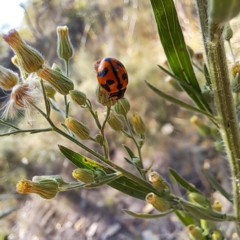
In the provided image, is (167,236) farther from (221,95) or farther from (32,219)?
(221,95)

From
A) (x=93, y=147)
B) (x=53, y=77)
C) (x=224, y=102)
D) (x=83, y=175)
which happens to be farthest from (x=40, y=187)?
(x=93, y=147)

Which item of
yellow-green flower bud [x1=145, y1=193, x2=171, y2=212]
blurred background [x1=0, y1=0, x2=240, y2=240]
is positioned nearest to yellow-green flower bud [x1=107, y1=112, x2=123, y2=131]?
yellow-green flower bud [x1=145, y1=193, x2=171, y2=212]

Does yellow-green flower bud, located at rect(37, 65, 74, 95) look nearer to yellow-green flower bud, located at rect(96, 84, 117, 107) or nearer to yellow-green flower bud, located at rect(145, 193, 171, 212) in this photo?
yellow-green flower bud, located at rect(96, 84, 117, 107)

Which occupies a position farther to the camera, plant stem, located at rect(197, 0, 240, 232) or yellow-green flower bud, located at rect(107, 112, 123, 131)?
yellow-green flower bud, located at rect(107, 112, 123, 131)

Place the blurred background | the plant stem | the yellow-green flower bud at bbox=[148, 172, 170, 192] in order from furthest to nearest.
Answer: the blurred background, the yellow-green flower bud at bbox=[148, 172, 170, 192], the plant stem

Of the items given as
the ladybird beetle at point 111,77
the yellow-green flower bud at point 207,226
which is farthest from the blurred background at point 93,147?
the ladybird beetle at point 111,77

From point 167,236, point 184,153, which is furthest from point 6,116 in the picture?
point 184,153

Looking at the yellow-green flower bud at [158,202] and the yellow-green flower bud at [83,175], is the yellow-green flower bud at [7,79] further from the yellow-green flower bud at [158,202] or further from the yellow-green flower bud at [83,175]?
the yellow-green flower bud at [158,202]

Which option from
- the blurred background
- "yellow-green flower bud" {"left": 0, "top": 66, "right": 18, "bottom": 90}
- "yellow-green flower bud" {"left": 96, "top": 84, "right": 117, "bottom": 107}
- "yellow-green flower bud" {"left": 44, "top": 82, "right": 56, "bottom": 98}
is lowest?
the blurred background
